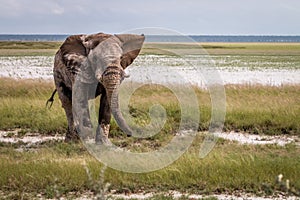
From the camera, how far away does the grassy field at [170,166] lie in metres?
7.11

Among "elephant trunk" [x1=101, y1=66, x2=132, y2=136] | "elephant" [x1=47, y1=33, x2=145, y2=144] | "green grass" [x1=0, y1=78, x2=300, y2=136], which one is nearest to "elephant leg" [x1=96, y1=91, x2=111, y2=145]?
"elephant" [x1=47, y1=33, x2=145, y2=144]

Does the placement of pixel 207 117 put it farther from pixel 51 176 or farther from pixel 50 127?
pixel 51 176

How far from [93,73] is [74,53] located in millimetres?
763

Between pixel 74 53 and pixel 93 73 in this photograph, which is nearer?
pixel 93 73

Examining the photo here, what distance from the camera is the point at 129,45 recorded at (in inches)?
407

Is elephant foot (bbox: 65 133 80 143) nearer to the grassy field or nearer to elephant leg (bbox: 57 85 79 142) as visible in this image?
elephant leg (bbox: 57 85 79 142)

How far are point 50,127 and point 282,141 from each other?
5.17m

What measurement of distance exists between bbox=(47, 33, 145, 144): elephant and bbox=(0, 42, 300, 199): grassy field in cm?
61

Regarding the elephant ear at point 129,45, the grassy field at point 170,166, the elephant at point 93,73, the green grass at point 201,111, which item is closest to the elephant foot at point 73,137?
the elephant at point 93,73

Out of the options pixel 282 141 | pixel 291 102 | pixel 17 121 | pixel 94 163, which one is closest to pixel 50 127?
pixel 17 121

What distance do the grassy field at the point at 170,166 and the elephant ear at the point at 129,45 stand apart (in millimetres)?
1692

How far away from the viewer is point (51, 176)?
744 cm

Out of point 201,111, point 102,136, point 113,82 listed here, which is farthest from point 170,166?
point 201,111

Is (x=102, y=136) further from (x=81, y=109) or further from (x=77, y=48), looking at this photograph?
(x=77, y=48)
